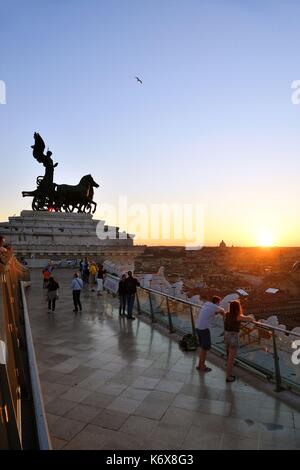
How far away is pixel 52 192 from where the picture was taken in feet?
96.9

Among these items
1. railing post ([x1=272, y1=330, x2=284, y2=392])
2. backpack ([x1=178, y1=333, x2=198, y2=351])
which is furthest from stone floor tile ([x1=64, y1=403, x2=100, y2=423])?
backpack ([x1=178, y1=333, x2=198, y2=351])

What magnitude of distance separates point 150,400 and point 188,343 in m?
2.63

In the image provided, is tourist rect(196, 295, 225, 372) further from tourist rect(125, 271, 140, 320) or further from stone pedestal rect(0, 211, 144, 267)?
stone pedestal rect(0, 211, 144, 267)

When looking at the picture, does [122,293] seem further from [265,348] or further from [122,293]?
[265,348]

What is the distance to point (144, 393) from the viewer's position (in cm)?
543

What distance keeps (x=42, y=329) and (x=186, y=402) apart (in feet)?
18.3

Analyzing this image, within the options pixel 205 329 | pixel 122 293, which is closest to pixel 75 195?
pixel 122 293

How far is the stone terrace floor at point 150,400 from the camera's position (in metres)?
4.14

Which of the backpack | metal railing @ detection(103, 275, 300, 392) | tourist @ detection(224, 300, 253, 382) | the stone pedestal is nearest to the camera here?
metal railing @ detection(103, 275, 300, 392)

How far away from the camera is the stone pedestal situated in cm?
2614

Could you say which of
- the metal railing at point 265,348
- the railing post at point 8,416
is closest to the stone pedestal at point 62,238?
the metal railing at point 265,348

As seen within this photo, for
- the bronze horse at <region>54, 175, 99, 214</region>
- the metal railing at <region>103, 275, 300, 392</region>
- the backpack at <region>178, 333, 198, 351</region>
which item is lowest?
the backpack at <region>178, 333, 198, 351</region>

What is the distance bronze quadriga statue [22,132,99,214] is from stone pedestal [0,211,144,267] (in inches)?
52.9
